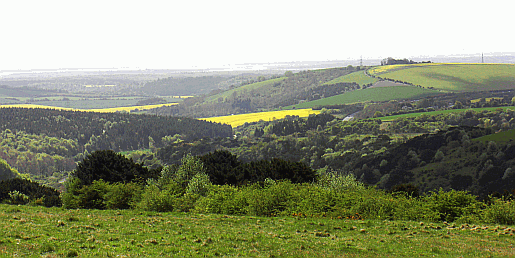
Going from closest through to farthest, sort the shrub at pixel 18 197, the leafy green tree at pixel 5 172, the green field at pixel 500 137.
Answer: the shrub at pixel 18 197 → the green field at pixel 500 137 → the leafy green tree at pixel 5 172

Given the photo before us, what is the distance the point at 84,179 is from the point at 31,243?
49.6 m

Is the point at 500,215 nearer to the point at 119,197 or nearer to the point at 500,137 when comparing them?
the point at 119,197

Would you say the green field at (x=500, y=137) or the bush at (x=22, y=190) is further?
the green field at (x=500, y=137)

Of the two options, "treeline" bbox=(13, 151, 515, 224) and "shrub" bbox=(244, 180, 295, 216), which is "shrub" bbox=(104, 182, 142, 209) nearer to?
"treeline" bbox=(13, 151, 515, 224)

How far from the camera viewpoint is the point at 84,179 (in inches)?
2653

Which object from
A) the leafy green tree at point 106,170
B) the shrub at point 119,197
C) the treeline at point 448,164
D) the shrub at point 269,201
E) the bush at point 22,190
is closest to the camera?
the shrub at point 269,201

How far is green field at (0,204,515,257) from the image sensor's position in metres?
21.2

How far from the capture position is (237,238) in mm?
26031

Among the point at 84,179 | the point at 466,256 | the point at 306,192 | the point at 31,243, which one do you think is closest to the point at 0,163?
the point at 84,179

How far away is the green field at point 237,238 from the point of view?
2122 cm

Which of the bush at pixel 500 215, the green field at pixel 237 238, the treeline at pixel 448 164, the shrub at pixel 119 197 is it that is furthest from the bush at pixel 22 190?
the treeline at pixel 448 164

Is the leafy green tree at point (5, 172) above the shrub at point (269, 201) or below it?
below

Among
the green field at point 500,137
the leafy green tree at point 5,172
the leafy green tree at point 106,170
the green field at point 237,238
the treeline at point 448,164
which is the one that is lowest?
the leafy green tree at point 5,172

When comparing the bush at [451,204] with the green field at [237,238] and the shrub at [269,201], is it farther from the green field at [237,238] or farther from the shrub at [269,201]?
the shrub at [269,201]
